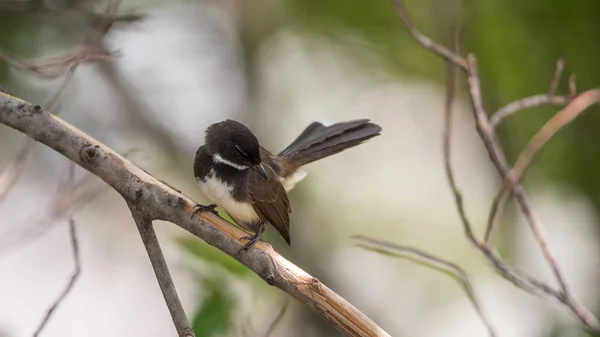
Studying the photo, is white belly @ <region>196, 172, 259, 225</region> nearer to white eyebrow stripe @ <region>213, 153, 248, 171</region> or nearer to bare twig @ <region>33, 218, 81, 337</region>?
white eyebrow stripe @ <region>213, 153, 248, 171</region>

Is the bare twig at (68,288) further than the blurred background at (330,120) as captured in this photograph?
No

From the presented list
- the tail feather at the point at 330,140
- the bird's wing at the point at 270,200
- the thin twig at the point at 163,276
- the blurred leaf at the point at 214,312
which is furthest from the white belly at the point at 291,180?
the thin twig at the point at 163,276

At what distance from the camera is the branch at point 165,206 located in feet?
5.77

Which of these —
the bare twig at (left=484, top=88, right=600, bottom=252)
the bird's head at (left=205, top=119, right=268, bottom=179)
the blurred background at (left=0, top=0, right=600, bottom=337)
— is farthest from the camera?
the blurred background at (left=0, top=0, right=600, bottom=337)

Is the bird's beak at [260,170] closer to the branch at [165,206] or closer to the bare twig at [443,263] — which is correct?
the bare twig at [443,263]

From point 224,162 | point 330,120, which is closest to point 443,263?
point 224,162

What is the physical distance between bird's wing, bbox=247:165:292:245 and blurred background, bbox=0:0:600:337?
1337 millimetres

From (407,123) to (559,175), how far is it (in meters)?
1.70

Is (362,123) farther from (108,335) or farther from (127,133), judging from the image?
(108,335)

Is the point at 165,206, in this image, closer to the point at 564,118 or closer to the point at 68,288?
the point at 68,288

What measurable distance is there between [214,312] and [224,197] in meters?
0.39

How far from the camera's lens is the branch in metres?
1.76

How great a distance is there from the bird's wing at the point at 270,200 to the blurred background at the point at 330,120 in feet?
4.39

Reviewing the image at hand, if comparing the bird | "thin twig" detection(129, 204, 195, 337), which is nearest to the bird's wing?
the bird
